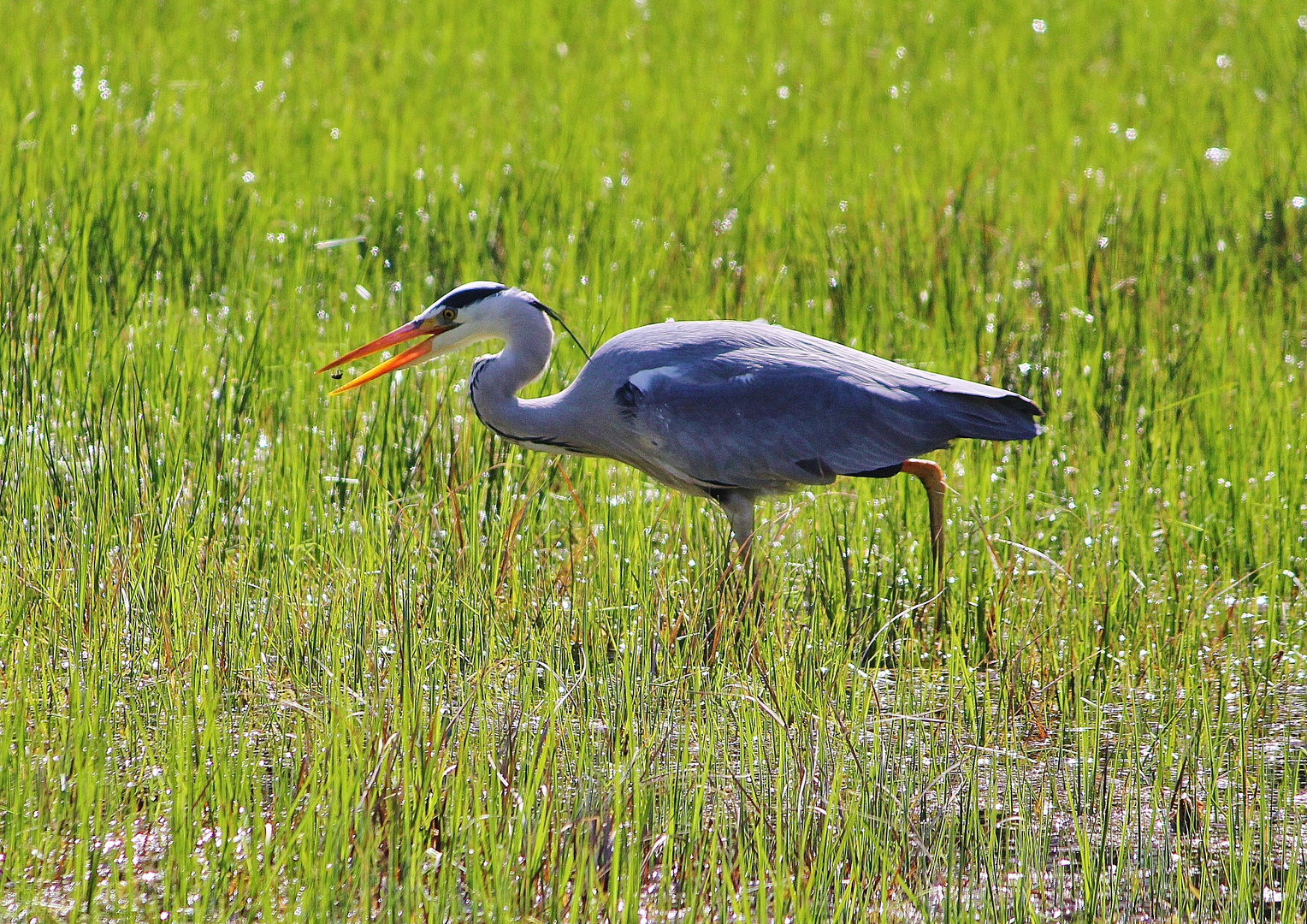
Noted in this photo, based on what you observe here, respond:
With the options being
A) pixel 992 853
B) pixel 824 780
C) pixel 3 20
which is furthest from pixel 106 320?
pixel 3 20

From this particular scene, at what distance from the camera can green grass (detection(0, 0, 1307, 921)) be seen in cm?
269

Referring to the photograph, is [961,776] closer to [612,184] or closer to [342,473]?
[342,473]

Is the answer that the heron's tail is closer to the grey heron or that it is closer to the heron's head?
the grey heron

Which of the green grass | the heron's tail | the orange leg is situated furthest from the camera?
the orange leg

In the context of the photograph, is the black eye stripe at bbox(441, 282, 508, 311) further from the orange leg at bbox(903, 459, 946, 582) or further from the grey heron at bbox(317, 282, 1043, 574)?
the orange leg at bbox(903, 459, 946, 582)

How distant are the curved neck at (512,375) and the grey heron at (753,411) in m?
0.01

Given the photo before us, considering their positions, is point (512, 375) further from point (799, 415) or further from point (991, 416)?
point (991, 416)

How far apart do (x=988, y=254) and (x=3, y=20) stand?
6.21 meters

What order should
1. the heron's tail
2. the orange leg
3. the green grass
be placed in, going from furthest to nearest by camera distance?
1. the orange leg
2. the heron's tail
3. the green grass

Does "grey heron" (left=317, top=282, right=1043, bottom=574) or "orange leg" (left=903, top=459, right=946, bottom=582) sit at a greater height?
"grey heron" (left=317, top=282, right=1043, bottom=574)

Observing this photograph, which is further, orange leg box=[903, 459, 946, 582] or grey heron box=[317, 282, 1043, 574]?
orange leg box=[903, 459, 946, 582]

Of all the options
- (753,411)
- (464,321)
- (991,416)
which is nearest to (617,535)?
(753,411)

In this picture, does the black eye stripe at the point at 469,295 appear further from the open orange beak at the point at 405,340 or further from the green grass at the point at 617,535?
the green grass at the point at 617,535

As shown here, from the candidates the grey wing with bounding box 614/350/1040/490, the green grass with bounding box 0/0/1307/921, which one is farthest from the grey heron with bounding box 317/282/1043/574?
the green grass with bounding box 0/0/1307/921
